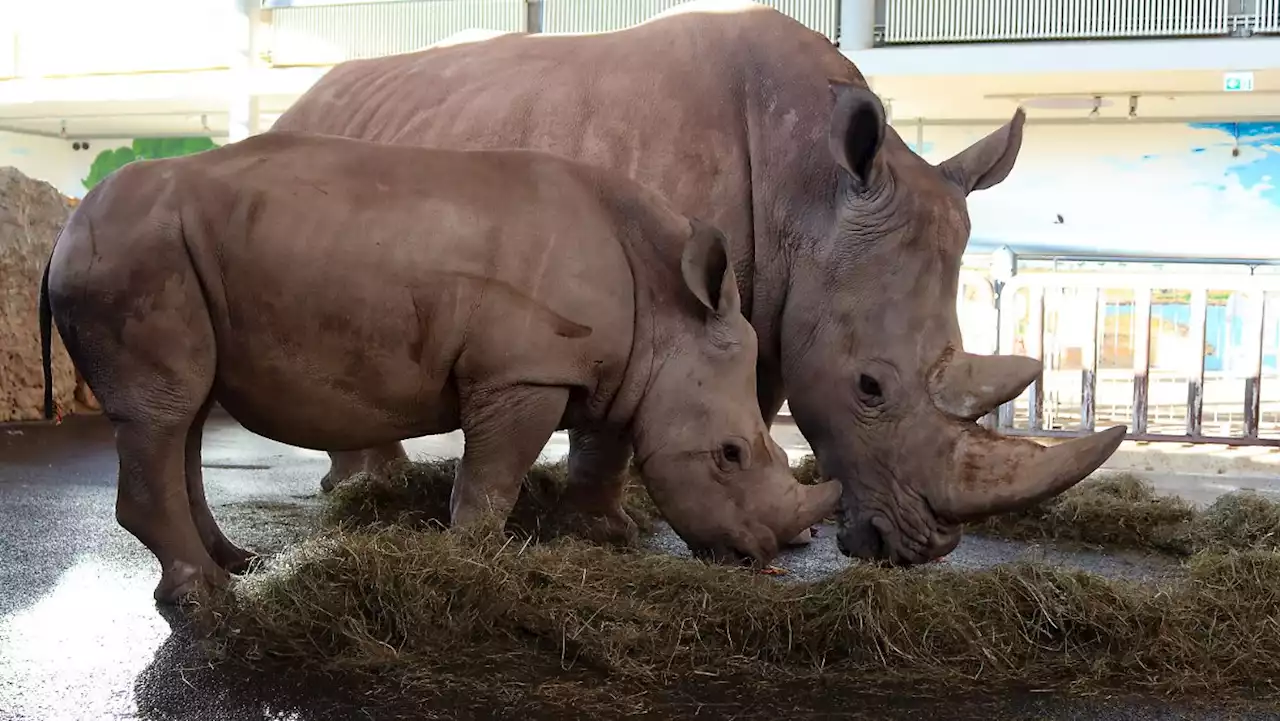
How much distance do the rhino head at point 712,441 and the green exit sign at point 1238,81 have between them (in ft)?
43.2

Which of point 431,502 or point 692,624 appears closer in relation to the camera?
point 692,624

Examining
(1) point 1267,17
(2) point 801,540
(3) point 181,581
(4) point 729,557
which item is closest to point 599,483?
(2) point 801,540

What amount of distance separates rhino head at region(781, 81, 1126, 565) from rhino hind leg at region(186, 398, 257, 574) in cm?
192

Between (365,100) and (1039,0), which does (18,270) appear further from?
(1039,0)

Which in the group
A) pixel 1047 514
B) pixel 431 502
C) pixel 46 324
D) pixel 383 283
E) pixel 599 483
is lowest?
pixel 1047 514

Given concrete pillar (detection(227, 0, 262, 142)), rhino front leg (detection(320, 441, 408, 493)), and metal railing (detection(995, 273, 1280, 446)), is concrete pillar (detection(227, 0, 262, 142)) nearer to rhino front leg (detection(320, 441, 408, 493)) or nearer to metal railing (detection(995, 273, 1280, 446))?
metal railing (detection(995, 273, 1280, 446))

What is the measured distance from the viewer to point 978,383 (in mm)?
4082

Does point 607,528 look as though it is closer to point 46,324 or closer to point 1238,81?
point 46,324

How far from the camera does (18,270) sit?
9625 millimetres

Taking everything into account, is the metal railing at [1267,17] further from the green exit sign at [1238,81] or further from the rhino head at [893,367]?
the rhino head at [893,367]

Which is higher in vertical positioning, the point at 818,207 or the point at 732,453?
the point at 818,207

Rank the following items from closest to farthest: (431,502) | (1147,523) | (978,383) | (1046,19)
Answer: (978,383), (431,502), (1147,523), (1046,19)

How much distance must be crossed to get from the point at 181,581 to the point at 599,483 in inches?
64.1

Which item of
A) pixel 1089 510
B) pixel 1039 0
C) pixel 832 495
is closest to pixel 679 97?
pixel 832 495
